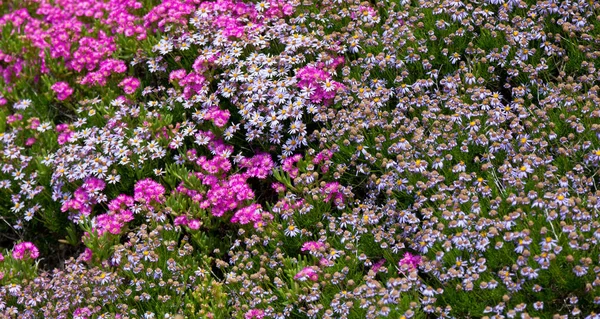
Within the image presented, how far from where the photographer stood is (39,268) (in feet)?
16.0

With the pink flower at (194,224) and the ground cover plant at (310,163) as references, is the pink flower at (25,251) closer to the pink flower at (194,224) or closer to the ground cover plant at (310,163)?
the ground cover plant at (310,163)

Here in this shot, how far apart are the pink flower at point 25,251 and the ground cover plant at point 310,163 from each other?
0.02m

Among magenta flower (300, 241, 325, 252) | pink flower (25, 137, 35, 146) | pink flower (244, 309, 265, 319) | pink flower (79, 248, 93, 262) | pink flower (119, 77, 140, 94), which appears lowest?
pink flower (79, 248, 93, 262)

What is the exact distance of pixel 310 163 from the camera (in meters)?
4.26

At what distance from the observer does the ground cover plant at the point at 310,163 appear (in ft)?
11.2

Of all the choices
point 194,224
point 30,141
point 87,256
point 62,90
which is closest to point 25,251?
point 87,256

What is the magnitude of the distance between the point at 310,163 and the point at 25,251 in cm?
203

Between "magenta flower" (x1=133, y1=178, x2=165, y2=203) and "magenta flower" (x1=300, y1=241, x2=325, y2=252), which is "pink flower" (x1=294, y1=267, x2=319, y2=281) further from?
"magenta flower" (x1=133, y1=178, x2=165, y2=203)

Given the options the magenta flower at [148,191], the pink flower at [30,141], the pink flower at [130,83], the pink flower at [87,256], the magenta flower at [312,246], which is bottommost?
the pink flower at [87,256]

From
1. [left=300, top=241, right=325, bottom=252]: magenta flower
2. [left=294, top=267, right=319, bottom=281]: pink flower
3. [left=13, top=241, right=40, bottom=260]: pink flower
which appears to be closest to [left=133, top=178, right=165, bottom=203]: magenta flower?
[left=13, top=241, right=40, bottom=260]: pink flower

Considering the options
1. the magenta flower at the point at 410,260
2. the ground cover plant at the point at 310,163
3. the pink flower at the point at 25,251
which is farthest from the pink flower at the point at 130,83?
the magenta flower at the point at 410,260

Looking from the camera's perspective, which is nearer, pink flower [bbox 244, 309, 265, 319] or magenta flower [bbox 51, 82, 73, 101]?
pink flower [bbox 244, 309, 265, 319]

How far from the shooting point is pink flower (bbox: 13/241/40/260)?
465 cm

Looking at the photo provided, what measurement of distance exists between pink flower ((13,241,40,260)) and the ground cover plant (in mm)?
17
